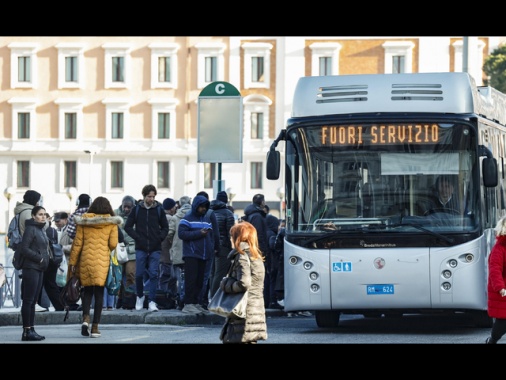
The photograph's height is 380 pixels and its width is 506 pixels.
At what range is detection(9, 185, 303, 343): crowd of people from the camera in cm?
1611

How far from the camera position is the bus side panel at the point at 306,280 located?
16.8m

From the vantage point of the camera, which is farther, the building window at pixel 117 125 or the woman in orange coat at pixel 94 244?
the building window at pixel 117 125

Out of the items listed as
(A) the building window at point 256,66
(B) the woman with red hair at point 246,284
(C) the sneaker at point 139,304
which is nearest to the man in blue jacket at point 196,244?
(C) the sneaker at point 139,304

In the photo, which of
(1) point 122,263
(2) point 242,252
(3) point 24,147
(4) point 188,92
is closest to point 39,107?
(3) point 24,147

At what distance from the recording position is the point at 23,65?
285ft

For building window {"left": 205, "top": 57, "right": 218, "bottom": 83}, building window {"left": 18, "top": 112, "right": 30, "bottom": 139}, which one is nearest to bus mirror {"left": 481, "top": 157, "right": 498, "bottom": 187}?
building window {"left": 205, "top": 57, "right": 218, "bottom": 83}

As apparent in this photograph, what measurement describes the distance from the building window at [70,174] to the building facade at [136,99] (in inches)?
3.6

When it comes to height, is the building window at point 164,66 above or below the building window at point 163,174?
above

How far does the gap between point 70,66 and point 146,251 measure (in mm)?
68441

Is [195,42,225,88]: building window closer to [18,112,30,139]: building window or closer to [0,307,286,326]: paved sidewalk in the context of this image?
[18,112,30,139]: building window

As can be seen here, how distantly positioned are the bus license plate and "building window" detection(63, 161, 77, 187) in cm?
7048

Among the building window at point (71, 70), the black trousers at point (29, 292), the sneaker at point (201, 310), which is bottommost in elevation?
the sneaker at point (201, 310)

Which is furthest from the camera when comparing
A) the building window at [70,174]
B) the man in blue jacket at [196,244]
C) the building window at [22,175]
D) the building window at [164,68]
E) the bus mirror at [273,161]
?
the building window at [164,68]

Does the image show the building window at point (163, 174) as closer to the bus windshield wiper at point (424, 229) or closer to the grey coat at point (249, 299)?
the bus windshield wiper at point (424, 229)
